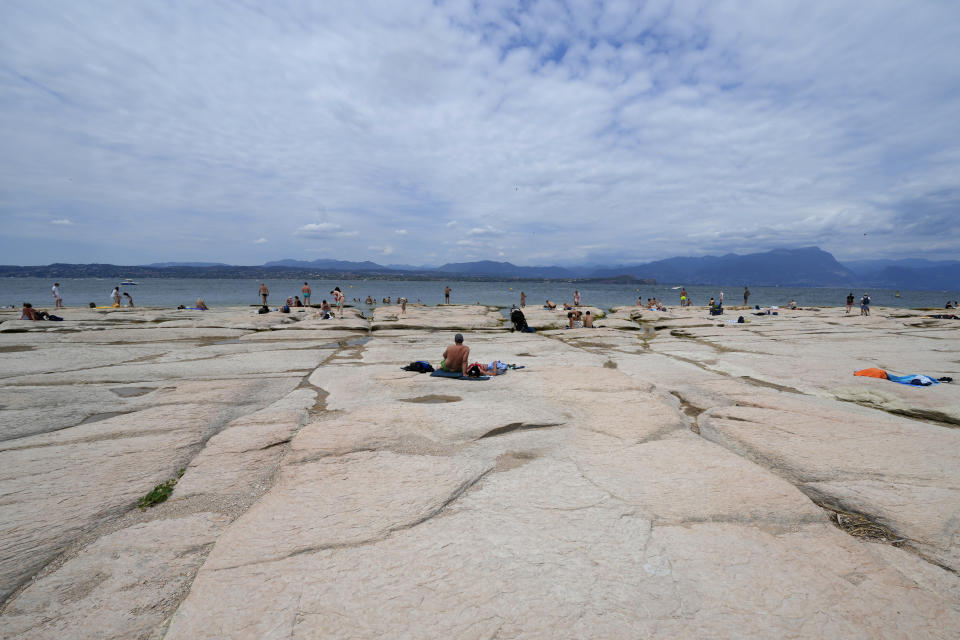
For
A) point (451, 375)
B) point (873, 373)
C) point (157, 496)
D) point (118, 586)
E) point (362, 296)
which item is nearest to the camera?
point (118, 586)

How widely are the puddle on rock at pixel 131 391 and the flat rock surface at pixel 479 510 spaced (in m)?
0.13

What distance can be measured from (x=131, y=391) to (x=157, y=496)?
5126 mm

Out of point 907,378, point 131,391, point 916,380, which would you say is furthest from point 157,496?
point 907,378

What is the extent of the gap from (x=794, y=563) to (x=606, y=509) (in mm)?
1316

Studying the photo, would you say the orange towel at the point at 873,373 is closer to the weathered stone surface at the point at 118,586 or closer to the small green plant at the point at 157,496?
the weathered stone surface at the point at 118,586

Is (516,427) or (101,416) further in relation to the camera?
(101,416)

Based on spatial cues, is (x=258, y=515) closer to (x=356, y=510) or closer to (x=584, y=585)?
(x=356, y=510)

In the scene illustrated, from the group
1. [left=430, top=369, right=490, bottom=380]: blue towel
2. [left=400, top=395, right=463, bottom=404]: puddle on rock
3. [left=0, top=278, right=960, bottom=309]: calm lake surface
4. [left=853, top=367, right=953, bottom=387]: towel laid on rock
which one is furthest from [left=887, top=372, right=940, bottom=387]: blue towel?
[left=0, top=278, right=960, bottom=309]: calm lake surface

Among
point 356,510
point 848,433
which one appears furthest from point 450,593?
point 848,433

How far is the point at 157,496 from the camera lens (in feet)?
12.4

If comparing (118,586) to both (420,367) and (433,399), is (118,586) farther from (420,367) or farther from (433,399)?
(420,367)

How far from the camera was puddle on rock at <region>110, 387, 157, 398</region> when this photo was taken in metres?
7.25

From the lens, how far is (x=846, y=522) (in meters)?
3.49

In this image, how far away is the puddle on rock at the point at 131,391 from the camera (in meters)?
7.25
